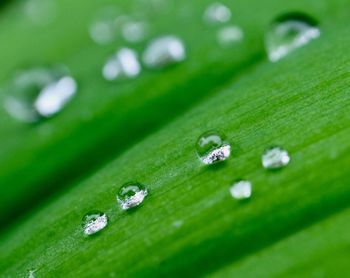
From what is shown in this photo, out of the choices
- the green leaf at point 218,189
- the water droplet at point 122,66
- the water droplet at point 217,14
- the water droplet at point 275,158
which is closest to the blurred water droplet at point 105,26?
the water droplet at point 122,66

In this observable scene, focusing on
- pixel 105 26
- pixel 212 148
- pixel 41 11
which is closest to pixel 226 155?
pixel 212 148

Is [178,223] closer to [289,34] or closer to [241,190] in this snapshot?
[241,190]

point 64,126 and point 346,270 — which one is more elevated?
point 64,126

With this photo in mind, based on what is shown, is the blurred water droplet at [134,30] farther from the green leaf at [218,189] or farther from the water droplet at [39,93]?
the green leaf at [218,189]

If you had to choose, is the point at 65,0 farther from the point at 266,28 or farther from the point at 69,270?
the point at 69,270

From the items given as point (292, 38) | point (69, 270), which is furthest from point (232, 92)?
point (69, 270)

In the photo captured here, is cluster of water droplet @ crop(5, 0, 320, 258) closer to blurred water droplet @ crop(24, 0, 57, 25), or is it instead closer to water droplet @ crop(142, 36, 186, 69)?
water droplet @ crop(142, 36, 186, 69)
